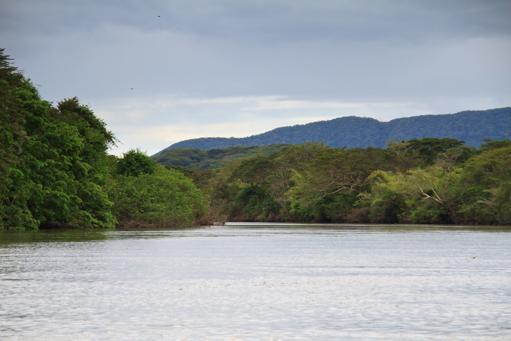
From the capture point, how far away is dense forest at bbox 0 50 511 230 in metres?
72.4

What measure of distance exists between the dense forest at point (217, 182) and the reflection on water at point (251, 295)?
26928 millimetres

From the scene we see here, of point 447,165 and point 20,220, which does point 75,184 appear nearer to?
point 20,220

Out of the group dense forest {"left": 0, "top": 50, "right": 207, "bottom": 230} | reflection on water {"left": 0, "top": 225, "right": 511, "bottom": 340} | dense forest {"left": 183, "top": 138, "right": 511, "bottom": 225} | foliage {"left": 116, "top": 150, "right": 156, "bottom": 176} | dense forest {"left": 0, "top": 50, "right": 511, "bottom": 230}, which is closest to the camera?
reflection on water {"left": 0, "top": 225, "right": 511, "bottom": 340}

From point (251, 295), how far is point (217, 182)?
140220mm

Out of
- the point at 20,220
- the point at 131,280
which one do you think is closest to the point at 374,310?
the point at 131,280

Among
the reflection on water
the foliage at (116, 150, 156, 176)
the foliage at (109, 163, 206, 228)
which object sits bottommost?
the reflection on water

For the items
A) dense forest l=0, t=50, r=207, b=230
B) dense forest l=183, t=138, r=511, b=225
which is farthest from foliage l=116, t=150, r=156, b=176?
dense forest l=183, t=138, r=511, b=225

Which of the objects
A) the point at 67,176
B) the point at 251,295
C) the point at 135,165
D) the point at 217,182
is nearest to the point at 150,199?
the point at 135,165

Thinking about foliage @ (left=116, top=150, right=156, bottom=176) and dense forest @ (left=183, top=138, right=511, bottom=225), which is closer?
foliage @ (left=116, top=150, right=156, bottom=176)

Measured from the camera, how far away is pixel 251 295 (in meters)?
25.9

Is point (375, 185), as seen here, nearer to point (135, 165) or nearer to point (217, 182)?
point (135, 165)

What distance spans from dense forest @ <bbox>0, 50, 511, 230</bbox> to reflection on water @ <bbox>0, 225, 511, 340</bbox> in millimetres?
26928

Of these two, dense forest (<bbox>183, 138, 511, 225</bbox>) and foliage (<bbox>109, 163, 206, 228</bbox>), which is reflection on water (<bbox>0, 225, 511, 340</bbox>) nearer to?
foliage (<bbox>109, 163, 206, 228</bbox>)

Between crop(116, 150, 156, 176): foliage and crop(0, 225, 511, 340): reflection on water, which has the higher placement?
crop(116, 150, 156, 176): foliage
